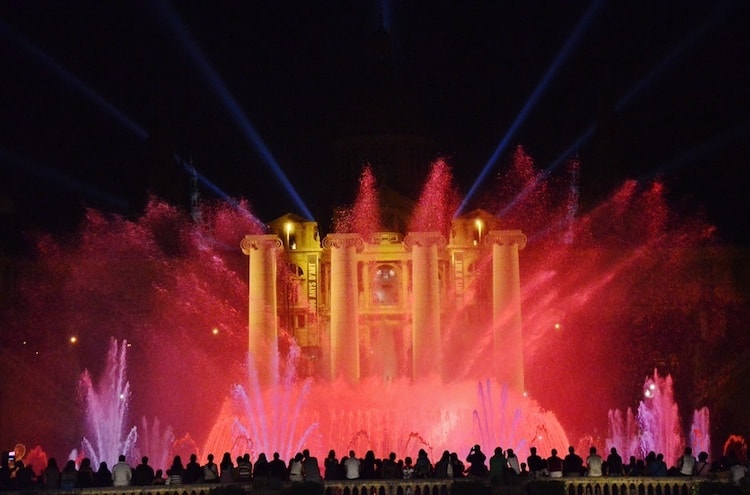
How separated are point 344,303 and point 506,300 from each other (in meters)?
8.88

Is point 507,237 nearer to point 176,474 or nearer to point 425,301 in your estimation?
point 425,301

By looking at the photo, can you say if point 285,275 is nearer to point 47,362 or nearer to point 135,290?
point 135,290

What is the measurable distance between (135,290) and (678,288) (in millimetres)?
35628

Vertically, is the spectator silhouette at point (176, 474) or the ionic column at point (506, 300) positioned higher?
the ionic column at point (506, 300)

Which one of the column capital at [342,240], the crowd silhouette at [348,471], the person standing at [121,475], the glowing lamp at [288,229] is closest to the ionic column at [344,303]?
the column capital at [342,240]

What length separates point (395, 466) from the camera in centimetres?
3200

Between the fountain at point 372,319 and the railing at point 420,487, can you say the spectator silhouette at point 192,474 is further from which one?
the fountain at point 372,319

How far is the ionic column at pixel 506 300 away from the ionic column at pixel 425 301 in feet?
10.4

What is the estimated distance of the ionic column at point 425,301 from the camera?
6481 centimetres

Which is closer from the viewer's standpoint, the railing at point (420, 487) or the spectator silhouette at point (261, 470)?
the railing at point (420, 487)

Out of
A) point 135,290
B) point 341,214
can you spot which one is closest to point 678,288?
point 341,214

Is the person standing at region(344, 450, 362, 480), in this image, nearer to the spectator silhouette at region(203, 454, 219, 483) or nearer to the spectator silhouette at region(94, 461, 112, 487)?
the spectator silhouette at region(203, 454, 219, 483)

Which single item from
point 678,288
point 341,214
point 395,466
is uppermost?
point 341,214

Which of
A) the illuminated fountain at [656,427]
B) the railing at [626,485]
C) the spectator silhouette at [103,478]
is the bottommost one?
the railing at [626,485]
